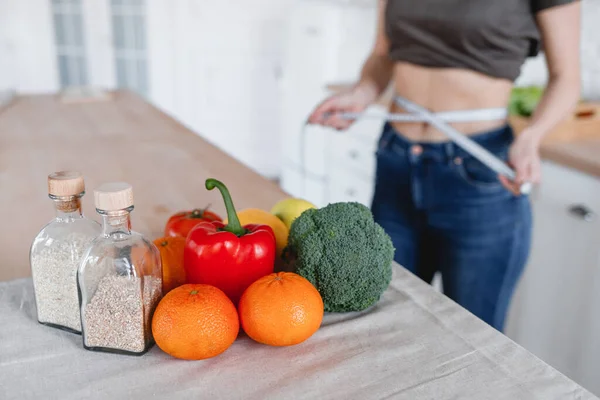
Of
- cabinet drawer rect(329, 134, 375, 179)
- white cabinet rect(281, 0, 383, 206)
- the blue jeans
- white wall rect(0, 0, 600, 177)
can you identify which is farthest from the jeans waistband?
white wall rect(0, 0, 600, 177)

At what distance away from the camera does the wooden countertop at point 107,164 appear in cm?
111

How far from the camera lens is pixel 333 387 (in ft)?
1.96

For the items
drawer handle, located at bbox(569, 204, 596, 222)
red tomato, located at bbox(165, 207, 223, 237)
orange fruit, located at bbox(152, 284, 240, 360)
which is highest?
red tomato, located at bbox(165, 207, 223, 237)

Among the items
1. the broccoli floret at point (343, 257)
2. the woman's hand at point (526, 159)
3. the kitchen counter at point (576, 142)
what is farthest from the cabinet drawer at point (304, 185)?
the broccoli floret at point (343, 257)

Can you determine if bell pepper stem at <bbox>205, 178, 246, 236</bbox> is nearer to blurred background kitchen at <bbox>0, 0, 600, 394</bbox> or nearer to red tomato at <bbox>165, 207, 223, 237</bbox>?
red tomato at <bbox>165, 207, 223, 237</bbox>

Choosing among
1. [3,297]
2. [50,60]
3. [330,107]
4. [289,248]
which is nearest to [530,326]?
[330,107]

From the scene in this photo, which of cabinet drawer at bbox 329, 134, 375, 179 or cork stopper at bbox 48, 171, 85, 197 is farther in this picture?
cabinet drawer at bbox 329, 134, 375, 179

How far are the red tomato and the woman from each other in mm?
433

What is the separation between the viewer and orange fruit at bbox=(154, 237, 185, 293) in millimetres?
718

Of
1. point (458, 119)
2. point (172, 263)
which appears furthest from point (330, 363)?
point (458, 119)

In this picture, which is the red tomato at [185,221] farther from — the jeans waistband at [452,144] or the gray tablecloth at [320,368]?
the jeans waistband at [452,144]

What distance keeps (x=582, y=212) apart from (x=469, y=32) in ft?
2.30

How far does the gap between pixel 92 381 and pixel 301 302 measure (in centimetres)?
22

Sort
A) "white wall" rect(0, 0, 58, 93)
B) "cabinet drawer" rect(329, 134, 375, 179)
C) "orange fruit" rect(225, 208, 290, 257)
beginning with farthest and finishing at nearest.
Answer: "white wall" rect(0, 0, 58, 93)
"cabinet drawer" rect(329, 134, 375, 179)
"orange fruit" rect(225, 208, 290, 257)
